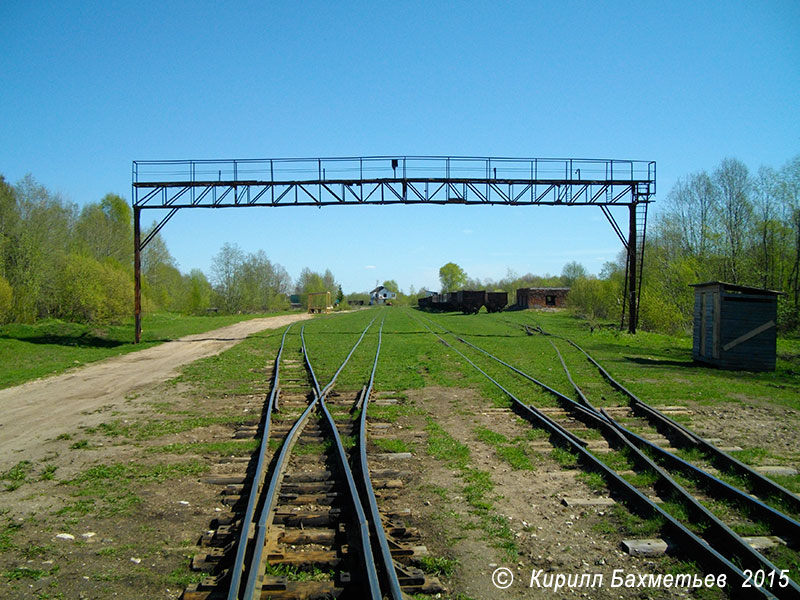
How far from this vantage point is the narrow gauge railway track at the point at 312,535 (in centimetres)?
398

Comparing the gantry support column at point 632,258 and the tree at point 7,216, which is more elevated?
the tree at point 7,216

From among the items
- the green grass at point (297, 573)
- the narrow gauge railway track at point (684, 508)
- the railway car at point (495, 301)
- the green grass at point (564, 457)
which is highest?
the railway car at point (495, 301)

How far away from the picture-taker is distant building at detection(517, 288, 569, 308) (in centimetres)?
6694

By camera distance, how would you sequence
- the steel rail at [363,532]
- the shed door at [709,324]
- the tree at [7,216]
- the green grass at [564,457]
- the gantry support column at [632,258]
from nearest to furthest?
the steel rail at [363,532] → the green grass at [564,457] → the shed door at [709,324] → the gantry support column at [632,258] → the tree at [7,216]

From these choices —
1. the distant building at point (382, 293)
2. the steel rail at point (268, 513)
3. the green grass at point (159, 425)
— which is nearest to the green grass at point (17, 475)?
the green grass at point (159, 425)

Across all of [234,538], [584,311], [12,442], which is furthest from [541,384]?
[584,311]

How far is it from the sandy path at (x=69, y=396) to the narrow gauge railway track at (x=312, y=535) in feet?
12.4

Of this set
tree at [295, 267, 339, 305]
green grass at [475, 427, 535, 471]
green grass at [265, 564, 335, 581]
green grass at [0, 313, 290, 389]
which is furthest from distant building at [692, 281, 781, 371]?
tree at [295, 267, 339, 305]

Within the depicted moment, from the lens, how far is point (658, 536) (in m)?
5.05

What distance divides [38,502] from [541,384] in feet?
31.9

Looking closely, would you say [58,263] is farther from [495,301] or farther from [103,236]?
[495,301]

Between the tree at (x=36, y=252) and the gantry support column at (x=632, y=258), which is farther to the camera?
the tree at (x=36, y=252)

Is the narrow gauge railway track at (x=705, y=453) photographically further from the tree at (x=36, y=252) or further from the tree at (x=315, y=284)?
the tree at (x=315, y=284)

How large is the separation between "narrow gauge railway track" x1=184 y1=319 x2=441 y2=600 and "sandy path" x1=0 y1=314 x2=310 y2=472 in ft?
12.4
